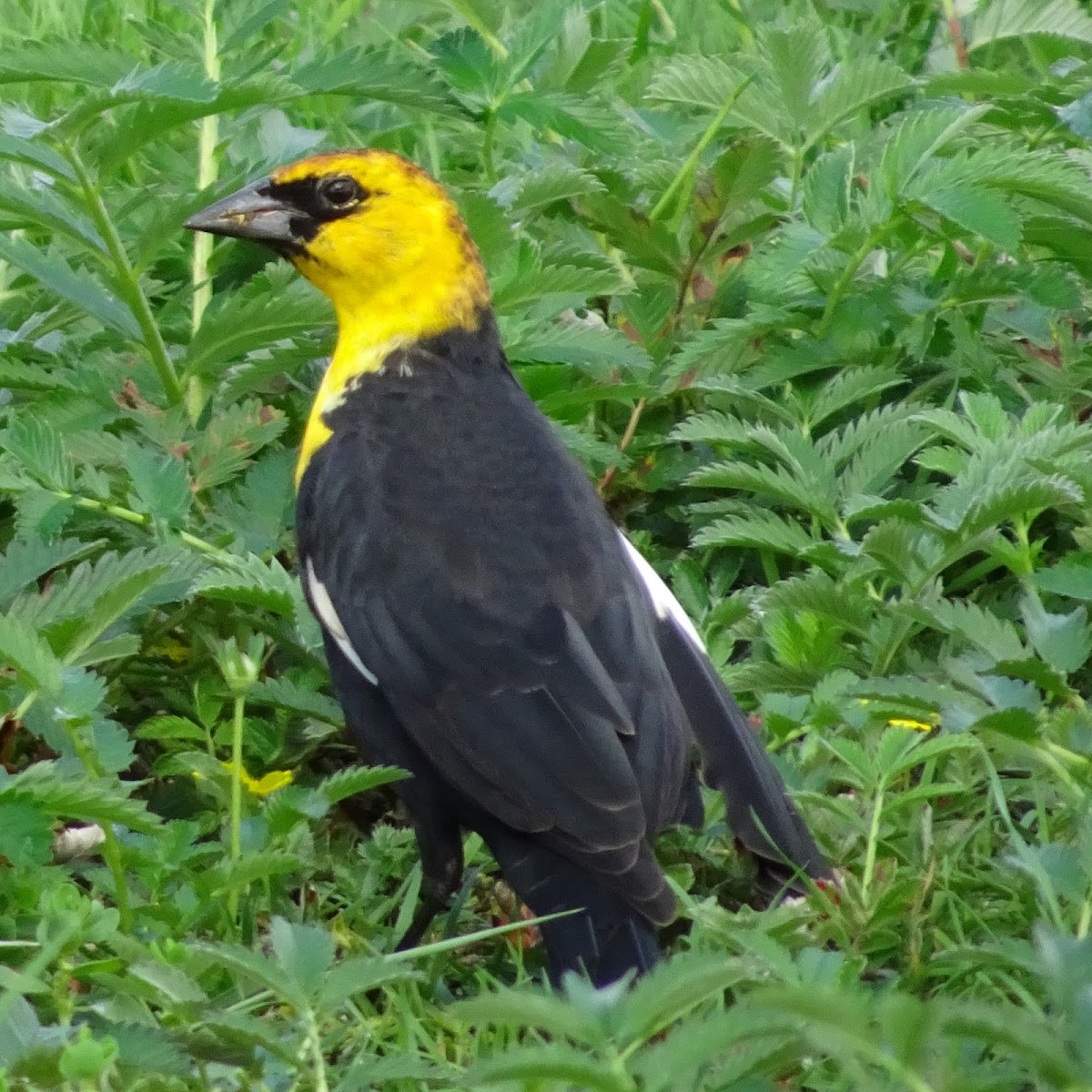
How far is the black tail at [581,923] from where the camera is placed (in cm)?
280

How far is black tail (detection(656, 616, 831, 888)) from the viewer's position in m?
3.05

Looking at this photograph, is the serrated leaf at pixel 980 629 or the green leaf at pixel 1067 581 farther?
the green leaf at pixel 1067 581

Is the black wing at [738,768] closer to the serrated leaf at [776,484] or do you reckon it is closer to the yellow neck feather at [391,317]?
the serrated leaf at [776,484]

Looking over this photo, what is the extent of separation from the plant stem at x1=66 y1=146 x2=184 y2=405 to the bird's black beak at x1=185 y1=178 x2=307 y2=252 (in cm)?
15

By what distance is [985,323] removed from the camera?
14.7 feet

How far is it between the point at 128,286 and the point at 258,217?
0.29 m

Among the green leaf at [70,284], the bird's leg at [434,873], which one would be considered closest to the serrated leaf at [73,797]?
the bird's leg at [434,873]

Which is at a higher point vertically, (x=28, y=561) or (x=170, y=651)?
(x=28, y=561)

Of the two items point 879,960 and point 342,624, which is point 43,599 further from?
point 879,960

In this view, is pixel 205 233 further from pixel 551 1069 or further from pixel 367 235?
pixel 551 1069

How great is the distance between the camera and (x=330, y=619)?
3.27 m

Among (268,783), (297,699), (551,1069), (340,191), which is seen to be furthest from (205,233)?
(551,1069)

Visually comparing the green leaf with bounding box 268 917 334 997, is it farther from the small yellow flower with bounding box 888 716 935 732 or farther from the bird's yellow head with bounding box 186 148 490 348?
the bird's yellow head with bounding box 186 148 490 348

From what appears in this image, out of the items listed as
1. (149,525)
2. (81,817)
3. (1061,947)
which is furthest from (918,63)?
(1061,947)
